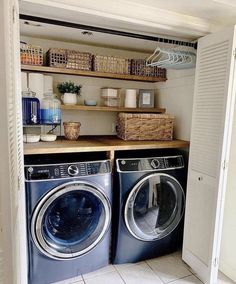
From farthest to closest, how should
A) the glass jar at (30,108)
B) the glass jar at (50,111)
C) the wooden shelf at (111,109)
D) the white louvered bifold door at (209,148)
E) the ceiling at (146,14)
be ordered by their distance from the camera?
1. the wooden shelf at (111,109)
2. the glass jar at (50,111)
3. the glass jar at (30,108)
4. the white louvered bifold door at (209,148)
5. the ceiling at (146,14)

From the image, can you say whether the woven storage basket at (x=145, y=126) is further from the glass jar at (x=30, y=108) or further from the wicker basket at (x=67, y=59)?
the glass jar at (x=30, y=108)

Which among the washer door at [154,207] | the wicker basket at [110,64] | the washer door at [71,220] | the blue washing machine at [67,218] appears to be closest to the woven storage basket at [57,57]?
the wicker basket at [110,64]

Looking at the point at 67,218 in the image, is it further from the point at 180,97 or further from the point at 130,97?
the point at 180,97

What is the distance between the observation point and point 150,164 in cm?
198

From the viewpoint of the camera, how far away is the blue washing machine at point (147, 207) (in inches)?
75.0

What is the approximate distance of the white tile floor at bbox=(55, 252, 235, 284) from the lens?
1852 mm

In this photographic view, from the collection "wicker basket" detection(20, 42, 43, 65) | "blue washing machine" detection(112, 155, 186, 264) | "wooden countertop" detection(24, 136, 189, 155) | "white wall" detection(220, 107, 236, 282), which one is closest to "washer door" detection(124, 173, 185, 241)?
"blue washing machine" detection(112, 155, 186, 264)

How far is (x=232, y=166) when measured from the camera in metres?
1.87

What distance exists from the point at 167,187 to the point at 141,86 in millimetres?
1279

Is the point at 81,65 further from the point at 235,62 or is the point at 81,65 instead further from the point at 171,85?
the point at 235,62

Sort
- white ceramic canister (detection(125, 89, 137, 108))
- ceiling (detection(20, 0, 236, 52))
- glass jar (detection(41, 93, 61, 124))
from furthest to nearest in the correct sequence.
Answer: white ceramic canister (detection(125, 89, 137, 108)) → glass jar (detection(41, 93, 61, 124)) → ceiling (detection(20, 0, 236, 52))

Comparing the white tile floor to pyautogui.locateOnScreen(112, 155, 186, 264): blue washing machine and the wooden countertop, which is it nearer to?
pyautogui.locateOnScreen(112, 155, 186, 264): blue washing machine

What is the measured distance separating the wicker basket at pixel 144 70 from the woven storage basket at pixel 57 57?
2.34 feet

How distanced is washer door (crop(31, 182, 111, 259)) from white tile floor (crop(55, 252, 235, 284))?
0.85ft
